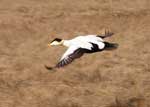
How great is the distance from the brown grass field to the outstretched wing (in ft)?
2.30

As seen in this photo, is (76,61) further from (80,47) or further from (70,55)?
(70,55)

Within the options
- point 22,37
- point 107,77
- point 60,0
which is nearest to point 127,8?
point 60,0

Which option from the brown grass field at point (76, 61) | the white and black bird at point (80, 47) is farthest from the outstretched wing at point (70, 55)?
the brown grass field at point (76, 61)

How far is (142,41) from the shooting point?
10867mm

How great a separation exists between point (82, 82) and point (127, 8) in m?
3.80

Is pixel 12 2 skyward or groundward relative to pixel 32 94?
skyward

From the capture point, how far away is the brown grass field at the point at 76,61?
8.59m

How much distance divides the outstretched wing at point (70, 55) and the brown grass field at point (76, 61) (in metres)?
0.70

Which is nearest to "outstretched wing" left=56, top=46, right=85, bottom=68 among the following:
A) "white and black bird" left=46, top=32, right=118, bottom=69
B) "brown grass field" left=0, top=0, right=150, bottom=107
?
"white and black bird" left=46, top=32, right=118, bottom=69

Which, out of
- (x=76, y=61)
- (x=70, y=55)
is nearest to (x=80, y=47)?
(x=70, y=55)

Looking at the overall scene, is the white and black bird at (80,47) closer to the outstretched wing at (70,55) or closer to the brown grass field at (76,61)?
the outstretched wing at (70,55)

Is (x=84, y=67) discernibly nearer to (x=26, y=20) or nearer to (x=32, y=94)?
(x=32, y=94)

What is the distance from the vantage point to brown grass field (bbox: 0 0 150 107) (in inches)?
338

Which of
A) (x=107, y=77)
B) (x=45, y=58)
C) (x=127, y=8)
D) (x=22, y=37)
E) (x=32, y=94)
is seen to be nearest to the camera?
(x=32, y=94)
